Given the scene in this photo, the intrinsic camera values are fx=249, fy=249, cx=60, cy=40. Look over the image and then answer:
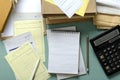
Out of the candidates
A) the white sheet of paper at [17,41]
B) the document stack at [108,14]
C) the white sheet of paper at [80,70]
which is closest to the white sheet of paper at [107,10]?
the document stack at [108,14]

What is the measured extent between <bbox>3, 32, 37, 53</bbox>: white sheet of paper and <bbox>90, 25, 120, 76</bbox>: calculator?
0.99 ft

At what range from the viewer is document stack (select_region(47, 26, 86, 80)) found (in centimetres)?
119

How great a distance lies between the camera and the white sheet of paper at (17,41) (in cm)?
121

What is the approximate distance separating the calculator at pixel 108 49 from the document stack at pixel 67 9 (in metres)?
0.12

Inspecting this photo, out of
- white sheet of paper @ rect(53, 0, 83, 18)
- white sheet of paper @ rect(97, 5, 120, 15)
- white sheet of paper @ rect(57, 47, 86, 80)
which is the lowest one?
white sheet of paper @ rect(57, 47, 86, 80)

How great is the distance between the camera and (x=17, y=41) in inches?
47.6

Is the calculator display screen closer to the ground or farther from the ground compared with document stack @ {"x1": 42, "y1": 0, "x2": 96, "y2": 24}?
closer to the ground

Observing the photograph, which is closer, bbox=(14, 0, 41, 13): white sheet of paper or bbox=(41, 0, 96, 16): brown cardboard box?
bbox=(41, 0, 96, 16): brown cardboard box

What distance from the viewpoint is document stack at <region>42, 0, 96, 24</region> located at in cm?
113

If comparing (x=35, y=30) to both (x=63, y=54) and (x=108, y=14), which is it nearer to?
(x=63, y=54)

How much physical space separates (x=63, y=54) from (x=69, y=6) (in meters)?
0.23

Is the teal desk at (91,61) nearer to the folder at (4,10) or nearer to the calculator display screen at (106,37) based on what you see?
the calculator display screen at (106,37)

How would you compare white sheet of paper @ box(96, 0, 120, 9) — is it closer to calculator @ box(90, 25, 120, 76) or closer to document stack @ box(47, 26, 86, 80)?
calculator @ box(90, 25, 120, 76)

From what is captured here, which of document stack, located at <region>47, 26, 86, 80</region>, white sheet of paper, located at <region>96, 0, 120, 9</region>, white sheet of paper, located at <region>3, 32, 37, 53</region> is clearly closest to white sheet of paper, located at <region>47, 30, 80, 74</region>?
document stack, located at <region>47, 26, 86, 80</region>
